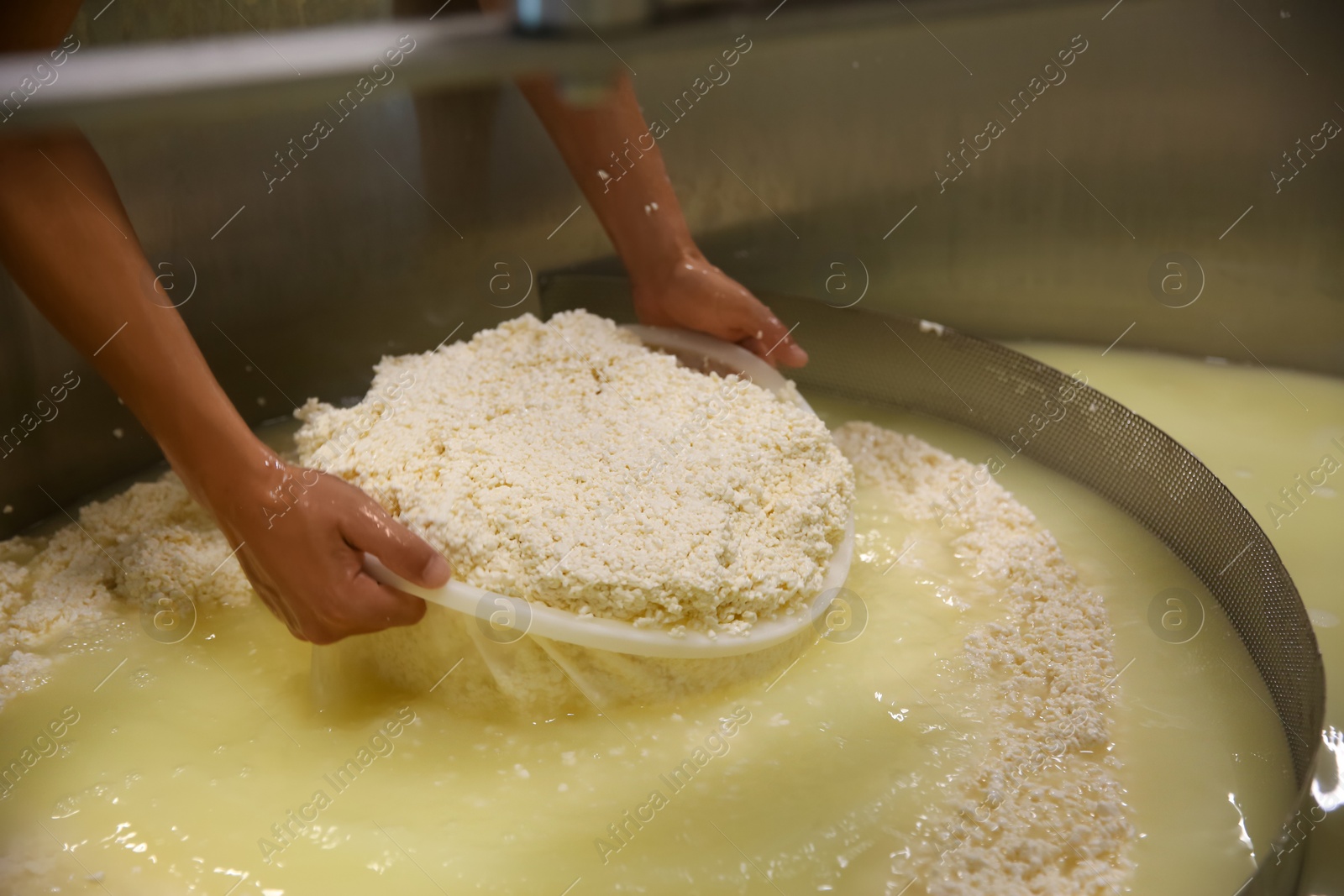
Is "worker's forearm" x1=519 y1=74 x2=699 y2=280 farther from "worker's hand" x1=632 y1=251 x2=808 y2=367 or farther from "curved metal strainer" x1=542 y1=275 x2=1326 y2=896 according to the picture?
"curved metal strainer" x1=542 y1=275 x2=1326 y2=896

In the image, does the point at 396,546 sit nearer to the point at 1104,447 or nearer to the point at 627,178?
the point at 627,178

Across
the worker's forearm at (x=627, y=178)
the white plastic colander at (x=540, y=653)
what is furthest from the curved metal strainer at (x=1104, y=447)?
the white plastic colander at (x=540, y=653)

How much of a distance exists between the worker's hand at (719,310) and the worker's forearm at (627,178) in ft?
0.08

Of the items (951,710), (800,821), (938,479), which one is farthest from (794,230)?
(800,821)

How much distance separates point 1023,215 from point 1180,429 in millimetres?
367

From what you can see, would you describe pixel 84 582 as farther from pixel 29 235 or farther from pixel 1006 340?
pixel 1006 340

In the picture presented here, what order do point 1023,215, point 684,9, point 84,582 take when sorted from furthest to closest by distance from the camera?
point 1023,215
point 84,582
point 684,9

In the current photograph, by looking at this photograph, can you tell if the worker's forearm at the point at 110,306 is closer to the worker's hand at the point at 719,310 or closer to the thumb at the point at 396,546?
the thumb at the point at 396,546

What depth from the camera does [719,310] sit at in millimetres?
1105

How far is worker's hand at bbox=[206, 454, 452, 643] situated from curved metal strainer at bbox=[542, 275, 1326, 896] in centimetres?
60

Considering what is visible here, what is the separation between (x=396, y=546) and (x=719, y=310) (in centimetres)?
46

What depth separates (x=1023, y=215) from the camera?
1.41m

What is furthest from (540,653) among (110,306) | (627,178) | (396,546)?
(627,178)

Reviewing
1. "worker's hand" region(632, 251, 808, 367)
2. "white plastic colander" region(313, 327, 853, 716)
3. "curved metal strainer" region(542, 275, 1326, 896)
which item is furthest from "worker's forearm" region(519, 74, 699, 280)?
"white plastic colander" region(313, 327, 853, 716)
